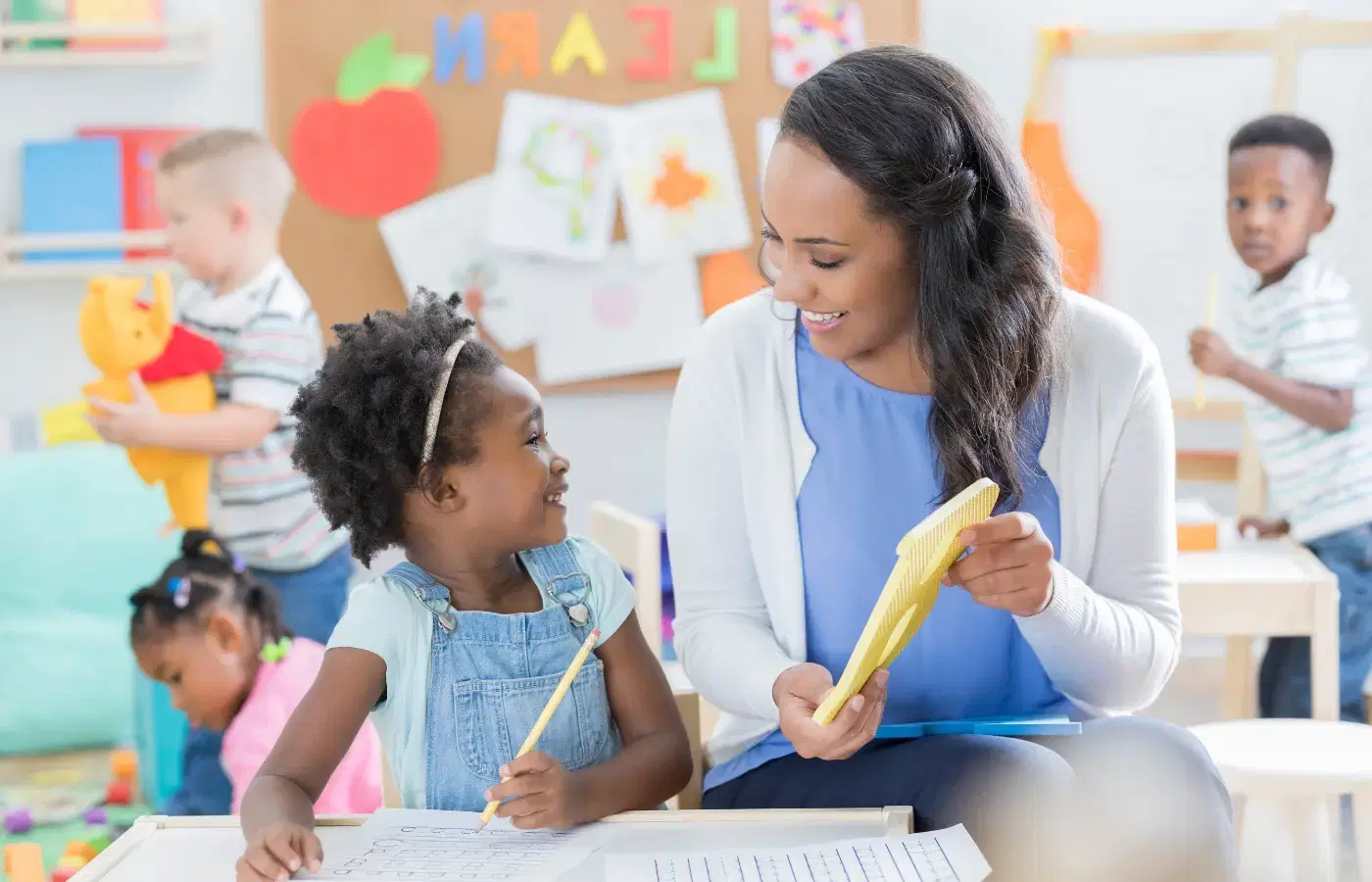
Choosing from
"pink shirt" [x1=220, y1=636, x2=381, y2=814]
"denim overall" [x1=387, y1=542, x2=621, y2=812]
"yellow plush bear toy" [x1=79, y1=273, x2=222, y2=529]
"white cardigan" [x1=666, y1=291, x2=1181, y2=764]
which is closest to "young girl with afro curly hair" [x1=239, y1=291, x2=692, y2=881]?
"denim overall" [x1=387, y1=542, x2=621, y2=812]

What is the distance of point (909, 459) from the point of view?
1332 millimetres

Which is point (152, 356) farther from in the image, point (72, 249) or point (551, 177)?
point (551, 177)

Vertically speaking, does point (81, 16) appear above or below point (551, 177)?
above

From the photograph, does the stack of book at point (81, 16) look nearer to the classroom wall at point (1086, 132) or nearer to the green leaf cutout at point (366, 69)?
the classroom wall at point (1086, 132)

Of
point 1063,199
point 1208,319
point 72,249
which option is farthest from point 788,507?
point 72,249

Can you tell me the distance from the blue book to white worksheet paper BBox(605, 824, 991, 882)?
248 centimetres

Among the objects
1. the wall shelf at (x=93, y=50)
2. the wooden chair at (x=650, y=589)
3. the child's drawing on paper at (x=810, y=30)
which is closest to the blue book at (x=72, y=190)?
the wall shelf at (x=93, y=50)

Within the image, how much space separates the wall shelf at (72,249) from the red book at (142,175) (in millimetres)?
42

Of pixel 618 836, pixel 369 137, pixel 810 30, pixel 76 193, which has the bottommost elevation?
pixel 618 836

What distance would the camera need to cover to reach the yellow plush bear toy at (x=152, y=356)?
220 cm

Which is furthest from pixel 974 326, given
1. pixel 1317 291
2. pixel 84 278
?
pixel 84 278

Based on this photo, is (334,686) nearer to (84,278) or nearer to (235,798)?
(235,798)

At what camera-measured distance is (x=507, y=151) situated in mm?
3162

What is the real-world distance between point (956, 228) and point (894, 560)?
295mm
